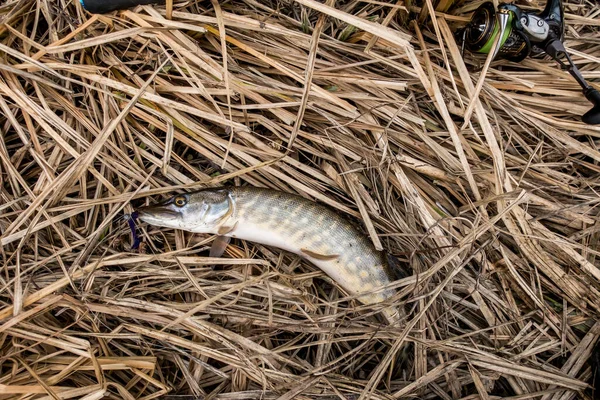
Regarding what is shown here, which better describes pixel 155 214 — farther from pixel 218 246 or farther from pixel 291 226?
pixel 291 226

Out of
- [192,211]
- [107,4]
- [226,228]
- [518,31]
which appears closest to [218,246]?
[226,228]

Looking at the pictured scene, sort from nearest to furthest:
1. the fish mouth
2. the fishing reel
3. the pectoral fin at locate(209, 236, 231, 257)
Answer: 1. the fishing reel
2. the fish mouth
3. the pectoral fin at locate(209, 236, 231, 257)

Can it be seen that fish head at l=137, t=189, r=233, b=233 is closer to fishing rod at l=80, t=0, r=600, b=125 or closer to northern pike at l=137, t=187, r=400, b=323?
northern pike at l=137, t=187, r=400, b=323

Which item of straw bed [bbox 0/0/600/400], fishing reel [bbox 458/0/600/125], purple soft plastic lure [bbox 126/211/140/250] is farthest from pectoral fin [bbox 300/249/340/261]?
fishing reel [bbox 458/0/600/125]

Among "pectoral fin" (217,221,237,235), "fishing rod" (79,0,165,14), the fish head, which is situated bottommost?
"pectoral fin" (217,221,237,235)

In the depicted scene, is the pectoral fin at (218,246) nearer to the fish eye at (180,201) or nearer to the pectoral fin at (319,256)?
the fish eye at (180,201)

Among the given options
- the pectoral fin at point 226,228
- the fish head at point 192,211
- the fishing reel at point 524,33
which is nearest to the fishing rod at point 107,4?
the fish head at point 192,211
